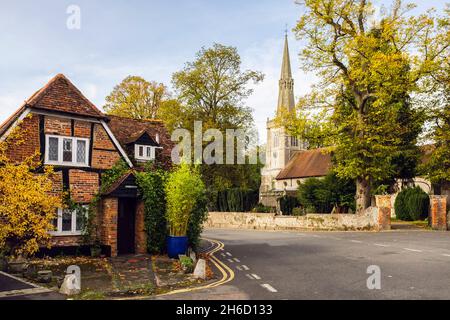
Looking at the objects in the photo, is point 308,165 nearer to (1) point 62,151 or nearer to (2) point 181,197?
(2) point 181,197

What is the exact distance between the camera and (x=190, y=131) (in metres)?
42.3

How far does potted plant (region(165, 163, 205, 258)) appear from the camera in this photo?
1627 cm

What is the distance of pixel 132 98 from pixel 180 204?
31.8m

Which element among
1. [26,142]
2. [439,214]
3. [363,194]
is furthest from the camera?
[363,194]

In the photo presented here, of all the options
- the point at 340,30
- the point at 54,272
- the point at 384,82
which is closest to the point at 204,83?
the point at 340,30

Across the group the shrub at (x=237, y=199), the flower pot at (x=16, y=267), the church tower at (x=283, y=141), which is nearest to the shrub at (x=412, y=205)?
the shrub at (x=237, y=199)

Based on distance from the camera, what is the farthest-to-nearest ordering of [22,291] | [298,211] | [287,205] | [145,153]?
1. [287,205]
2. [298,211]
3. [145,153]
4. [22,291]

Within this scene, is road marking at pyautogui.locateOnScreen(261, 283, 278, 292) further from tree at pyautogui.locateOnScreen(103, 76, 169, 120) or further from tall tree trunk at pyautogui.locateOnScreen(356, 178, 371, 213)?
tree at pyautogui.locateOnScreen(103, 76, 169, 120)

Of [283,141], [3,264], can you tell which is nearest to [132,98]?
[3,264]

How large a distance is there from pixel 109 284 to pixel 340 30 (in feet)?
85.3

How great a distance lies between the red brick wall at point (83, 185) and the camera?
1704cm

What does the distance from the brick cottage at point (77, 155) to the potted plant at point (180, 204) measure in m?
1.70

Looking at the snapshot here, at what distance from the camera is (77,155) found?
17406 mm

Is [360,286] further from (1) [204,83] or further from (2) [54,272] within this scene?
(1) [204,83]
